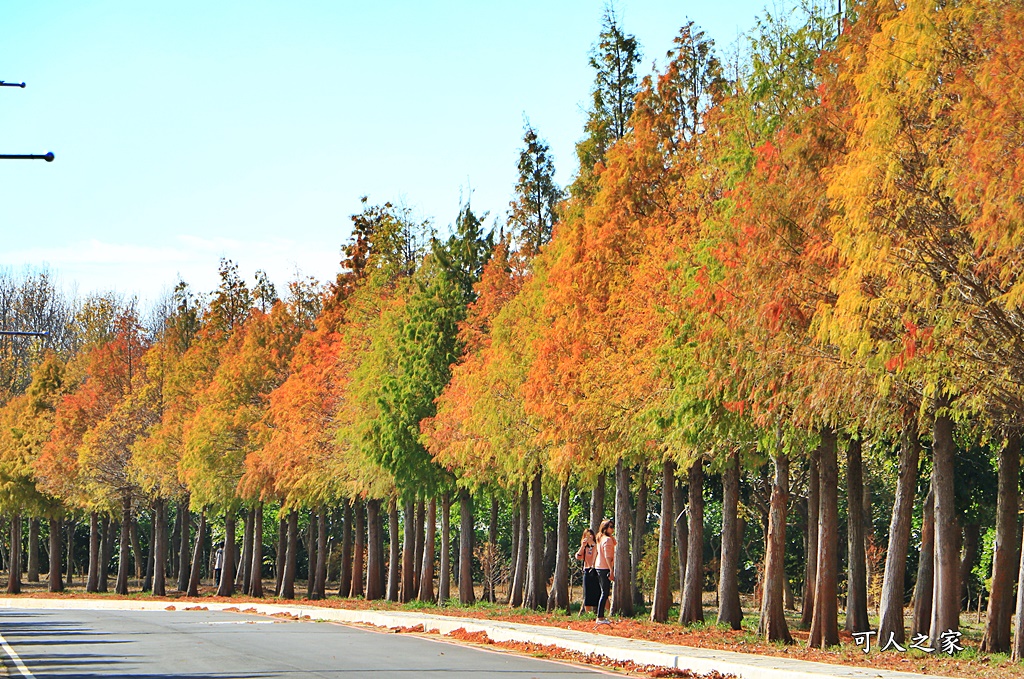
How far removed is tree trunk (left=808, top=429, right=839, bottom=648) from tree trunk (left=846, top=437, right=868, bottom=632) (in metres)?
0.64

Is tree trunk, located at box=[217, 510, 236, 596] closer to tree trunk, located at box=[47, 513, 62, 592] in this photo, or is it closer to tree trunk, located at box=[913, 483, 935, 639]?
tree trunk, located at box=[47, 513, 62, 592]

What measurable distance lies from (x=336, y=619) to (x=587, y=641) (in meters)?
15.4

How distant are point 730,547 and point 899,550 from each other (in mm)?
5552

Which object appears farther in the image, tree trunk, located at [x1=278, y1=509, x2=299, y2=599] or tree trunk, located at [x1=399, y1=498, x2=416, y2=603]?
tree trunk, located at [x1=278, y1=509, x2=299, y2=599]

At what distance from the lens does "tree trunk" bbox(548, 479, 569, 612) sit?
1494 inches

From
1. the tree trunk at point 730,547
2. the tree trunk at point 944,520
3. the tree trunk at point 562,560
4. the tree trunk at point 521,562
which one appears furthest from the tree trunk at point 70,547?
the tree trunk at point 944,520

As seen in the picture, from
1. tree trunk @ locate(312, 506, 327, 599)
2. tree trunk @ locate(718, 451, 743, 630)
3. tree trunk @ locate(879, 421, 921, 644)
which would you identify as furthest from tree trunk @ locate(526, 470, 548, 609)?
tree trunk @ locate(312, 506, 327, 599)

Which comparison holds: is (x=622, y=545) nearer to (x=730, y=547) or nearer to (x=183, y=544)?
(x=730, y=547)

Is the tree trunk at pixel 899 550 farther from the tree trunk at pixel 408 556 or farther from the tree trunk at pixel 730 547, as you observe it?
the tree trunk at pixel 408 556

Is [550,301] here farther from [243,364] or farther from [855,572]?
[243,364]

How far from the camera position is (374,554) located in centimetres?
5231

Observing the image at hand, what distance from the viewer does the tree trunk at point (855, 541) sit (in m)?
24.2

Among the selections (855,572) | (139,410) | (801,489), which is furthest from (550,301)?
(139,410)

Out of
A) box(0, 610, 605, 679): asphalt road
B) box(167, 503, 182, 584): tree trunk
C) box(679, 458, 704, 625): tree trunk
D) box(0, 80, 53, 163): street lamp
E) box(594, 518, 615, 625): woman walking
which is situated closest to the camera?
box(0, 80, 53, 163): street lamp
